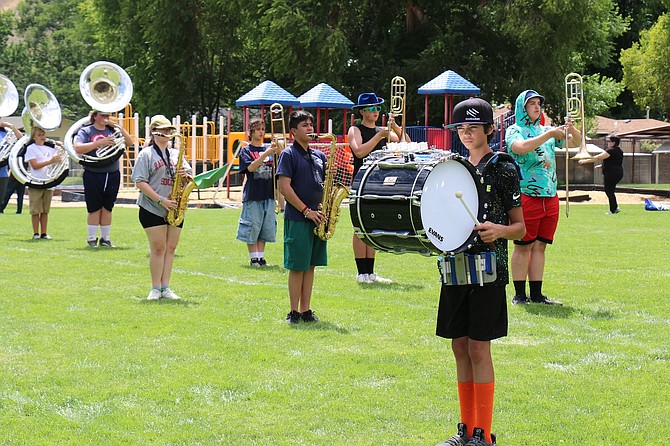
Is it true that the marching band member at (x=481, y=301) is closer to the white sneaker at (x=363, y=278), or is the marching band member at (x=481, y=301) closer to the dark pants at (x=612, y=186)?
the white sneaker at (x=363, y=278)

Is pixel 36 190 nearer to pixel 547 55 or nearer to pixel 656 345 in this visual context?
pixel 656 345

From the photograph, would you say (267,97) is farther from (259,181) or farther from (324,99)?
(259,181)

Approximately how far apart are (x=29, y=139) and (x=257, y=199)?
6.23 m

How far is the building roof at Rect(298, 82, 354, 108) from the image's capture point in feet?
105

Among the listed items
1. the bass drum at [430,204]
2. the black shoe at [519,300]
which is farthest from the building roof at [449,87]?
the bass drum at [430,204]

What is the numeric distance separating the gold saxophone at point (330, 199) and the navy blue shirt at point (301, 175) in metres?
0.07

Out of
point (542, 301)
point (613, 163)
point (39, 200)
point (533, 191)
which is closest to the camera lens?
point (533, 191)

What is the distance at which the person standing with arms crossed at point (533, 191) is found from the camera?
9516 mm

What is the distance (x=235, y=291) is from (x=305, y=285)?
2.19m

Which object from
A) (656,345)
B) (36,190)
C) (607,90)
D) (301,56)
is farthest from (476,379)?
(607,90)

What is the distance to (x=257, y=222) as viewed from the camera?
527 inches

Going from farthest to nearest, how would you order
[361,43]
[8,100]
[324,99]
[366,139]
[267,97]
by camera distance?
[361,43], [324,99], [267,97], [8,100], [366,139]

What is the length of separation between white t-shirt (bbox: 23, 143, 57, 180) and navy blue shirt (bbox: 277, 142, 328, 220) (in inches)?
364

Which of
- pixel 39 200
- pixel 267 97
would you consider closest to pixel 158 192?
pixel 39 200
